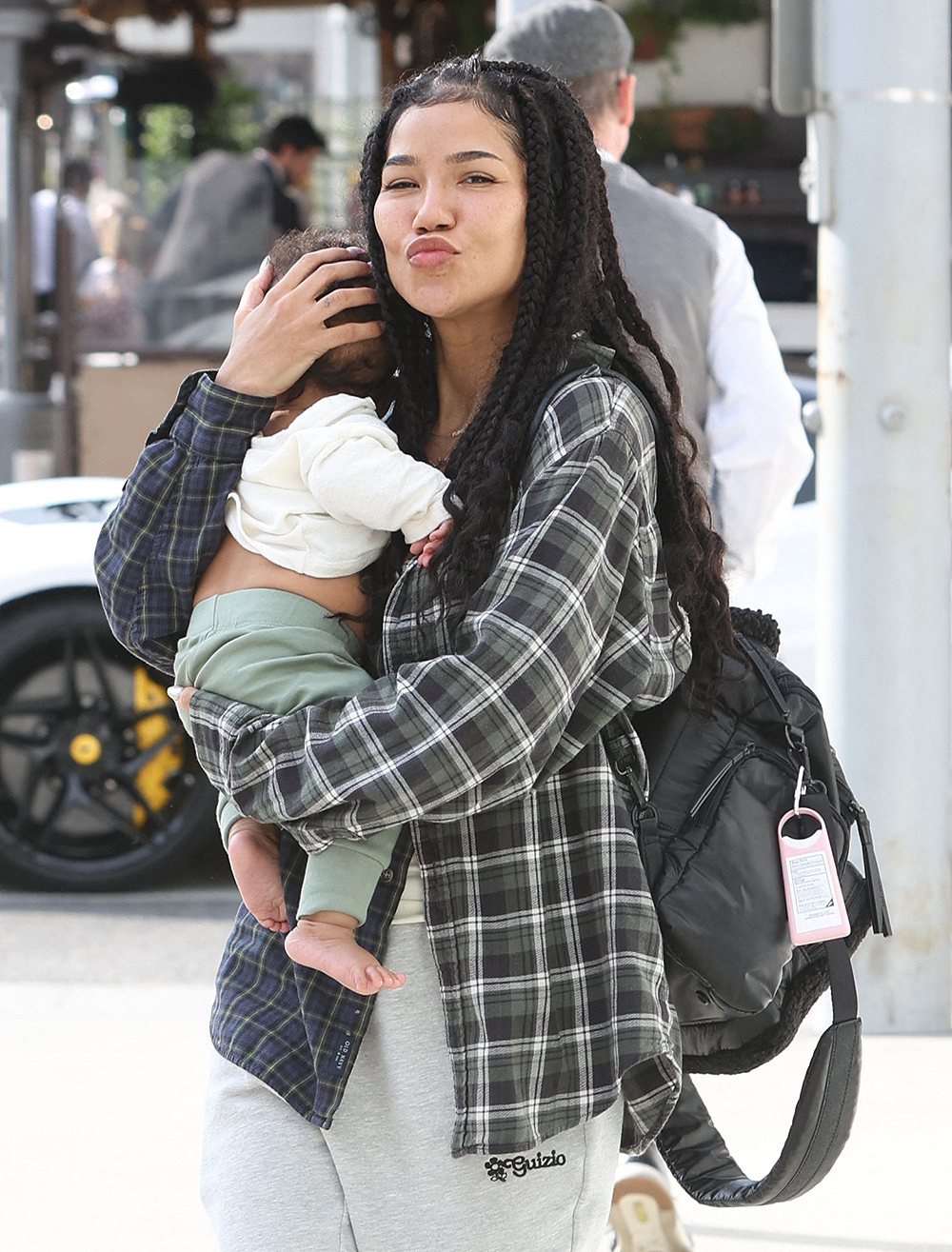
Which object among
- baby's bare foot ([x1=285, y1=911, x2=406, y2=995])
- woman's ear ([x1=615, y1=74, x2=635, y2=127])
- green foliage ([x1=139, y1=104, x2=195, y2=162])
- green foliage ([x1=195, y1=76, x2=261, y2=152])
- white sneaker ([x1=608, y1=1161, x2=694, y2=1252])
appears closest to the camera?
baby's bare foot ([x1=285, y1=911, x2=406, y2=995])

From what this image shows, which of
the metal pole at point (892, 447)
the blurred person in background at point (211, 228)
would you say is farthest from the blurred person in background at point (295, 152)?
the metal pole at point (892, 447)

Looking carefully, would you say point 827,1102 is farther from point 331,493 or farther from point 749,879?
point 331,493

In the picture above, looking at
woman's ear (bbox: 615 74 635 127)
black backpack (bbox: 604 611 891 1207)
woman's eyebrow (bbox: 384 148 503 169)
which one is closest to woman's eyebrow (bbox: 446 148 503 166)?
woman's eyebrow (bbox: 384 148 503 169)

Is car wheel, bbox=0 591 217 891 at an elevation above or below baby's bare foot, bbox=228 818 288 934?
below

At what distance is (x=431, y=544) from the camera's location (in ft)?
6.48

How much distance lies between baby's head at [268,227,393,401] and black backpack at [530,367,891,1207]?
0.32 meters

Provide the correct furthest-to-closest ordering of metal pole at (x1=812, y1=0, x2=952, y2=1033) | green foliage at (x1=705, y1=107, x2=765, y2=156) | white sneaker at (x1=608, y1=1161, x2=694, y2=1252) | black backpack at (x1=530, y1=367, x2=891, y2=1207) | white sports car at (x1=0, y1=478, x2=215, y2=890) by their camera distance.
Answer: green foliage at (x1=705, y1=107, x2=765, y2=156)
white sports car at (x1=0, y1=478, x2=215, y2=890)
metal pole at (x1=812, y1=0, x2=952, y2=1033)
white sneaker at (x1=608, y1=1161, x2=694, y2=1252)
black backpack at (x1=530, y1=367, x2=891, y2=1207)

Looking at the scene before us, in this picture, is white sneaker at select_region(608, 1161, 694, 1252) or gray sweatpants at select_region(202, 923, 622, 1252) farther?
white sneaker at select_region(608, 1161, 694, 1252)

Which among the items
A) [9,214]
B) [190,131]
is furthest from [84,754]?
[190,131]

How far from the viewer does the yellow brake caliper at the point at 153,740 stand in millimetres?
5738

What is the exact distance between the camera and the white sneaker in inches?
127

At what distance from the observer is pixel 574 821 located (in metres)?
2.00

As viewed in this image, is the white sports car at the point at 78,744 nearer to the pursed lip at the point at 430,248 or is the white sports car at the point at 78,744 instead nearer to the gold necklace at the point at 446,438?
the gold necklace at the point at 446,438

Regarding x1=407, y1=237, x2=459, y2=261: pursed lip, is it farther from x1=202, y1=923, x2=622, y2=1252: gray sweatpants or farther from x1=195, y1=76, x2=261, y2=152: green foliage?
x1=195, y1=76, x2=261, y2=152: green foliage
